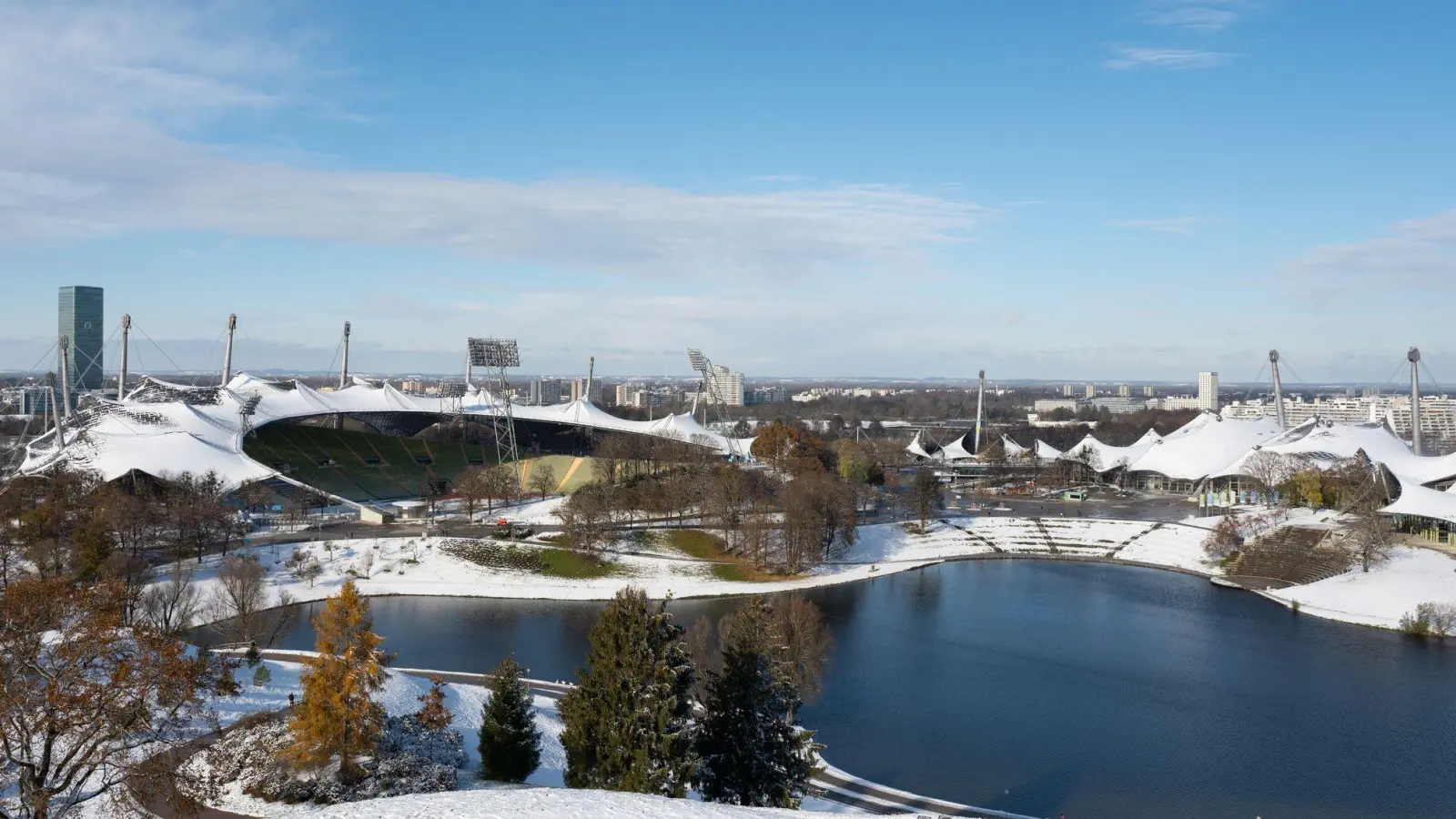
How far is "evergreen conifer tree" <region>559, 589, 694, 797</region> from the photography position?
11.7 m

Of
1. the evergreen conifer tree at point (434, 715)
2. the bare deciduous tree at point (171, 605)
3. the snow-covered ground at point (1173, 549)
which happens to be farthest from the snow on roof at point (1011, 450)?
the evergreen conifer tree at point (434, 715)

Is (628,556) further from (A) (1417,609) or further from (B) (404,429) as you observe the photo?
(B) (404,429)

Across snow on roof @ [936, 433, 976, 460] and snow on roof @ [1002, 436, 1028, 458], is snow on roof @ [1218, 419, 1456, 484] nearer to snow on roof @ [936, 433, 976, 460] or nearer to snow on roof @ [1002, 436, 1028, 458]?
snow on roof @ [1002, 436, 1028, 458]

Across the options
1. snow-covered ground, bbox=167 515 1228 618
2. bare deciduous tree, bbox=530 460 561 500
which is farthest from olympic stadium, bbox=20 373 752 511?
snow-covered ground, bbox=167 515 1228 618

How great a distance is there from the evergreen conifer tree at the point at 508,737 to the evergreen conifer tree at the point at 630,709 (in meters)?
1.37

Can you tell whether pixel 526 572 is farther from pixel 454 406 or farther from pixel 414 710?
pixel 454 406

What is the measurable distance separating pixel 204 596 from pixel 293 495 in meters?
9.94

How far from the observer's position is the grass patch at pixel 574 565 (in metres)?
28.3

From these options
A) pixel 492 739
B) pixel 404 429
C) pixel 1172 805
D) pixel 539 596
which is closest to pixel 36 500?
pixel 539 596

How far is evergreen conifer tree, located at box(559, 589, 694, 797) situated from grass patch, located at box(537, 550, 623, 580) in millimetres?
16232

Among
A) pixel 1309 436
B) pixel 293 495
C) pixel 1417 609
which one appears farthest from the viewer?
pixel 1309 436

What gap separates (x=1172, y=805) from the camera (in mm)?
14125

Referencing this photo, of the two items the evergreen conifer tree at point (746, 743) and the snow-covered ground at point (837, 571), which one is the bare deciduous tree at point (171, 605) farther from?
the evergreen conifer tree at point (746, 743)

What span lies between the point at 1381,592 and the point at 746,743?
66.8ft
